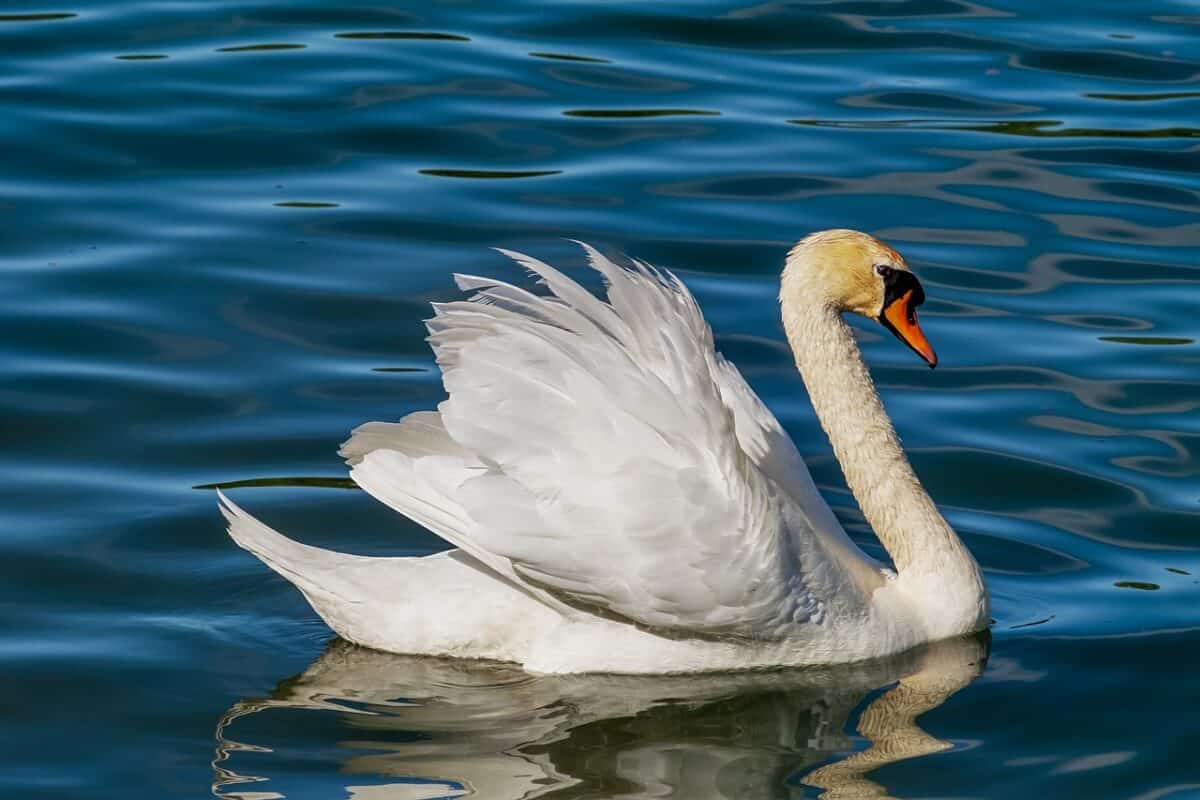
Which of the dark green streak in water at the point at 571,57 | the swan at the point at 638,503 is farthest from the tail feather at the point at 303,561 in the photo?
the dark green streak in water at the point at 571,57

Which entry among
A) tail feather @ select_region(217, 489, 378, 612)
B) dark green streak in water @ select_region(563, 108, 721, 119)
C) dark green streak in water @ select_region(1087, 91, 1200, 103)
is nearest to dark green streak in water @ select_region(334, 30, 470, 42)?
dark green streak in water @ select_region(563, 108, 721, 119)

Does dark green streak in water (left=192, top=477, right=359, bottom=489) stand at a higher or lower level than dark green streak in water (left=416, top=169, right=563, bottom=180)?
lower

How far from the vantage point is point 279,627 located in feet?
24.7

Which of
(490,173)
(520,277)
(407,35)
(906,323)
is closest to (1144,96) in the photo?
(490,173)

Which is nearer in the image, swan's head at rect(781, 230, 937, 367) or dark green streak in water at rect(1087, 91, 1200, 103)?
swan's head at rect(781, 230, 937, 367)

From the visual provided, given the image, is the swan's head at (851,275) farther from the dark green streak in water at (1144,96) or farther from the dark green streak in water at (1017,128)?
the dark green streak in water at (1144,96)

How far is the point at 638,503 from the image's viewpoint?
6.80 metres

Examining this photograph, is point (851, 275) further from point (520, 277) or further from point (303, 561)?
point (520, 277)

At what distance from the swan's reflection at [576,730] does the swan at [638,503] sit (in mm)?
99

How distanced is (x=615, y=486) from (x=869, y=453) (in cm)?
132

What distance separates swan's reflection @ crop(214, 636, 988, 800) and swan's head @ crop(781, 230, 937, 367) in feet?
3.95

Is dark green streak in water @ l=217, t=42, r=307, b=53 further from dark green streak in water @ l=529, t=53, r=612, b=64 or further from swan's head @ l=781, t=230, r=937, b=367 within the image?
swan's head @ l=781, t=230, r=937, b=367

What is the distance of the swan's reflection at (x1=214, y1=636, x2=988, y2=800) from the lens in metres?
6.37

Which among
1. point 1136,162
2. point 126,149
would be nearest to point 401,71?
point 126,149
